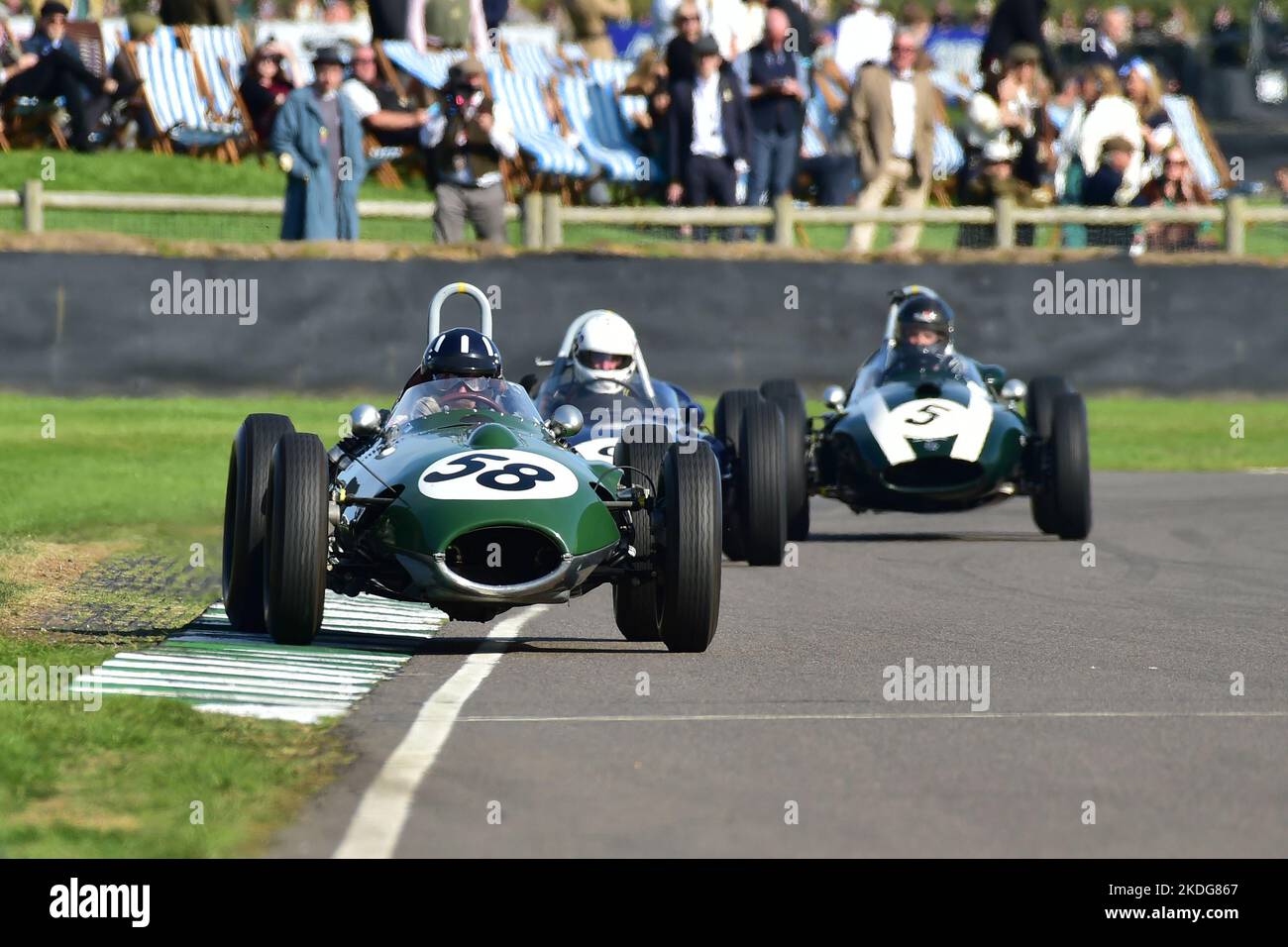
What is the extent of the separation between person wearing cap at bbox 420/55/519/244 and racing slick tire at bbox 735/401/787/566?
28.9ft

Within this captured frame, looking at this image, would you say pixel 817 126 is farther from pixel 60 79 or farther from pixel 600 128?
pixel 60 79

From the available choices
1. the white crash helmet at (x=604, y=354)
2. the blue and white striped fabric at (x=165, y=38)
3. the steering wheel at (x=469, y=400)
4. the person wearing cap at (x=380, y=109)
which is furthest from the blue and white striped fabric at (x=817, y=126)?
the steering wheel at (x=469, y=400)

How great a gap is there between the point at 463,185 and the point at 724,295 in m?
2.49

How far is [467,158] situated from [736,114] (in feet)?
8.87

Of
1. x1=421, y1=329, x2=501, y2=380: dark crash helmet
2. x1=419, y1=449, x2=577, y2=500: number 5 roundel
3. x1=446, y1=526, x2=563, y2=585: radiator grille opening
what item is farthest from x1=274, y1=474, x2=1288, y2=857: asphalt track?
x1=421, y1=329, x2=501, y2=380: dark crash helmet

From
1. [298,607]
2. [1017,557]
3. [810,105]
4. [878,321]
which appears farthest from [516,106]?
[298,607]

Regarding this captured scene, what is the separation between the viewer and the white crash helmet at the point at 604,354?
1466 cm

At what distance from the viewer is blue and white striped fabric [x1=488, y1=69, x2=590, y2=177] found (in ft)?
86.9

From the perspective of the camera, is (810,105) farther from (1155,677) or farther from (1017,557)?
(1155,677)

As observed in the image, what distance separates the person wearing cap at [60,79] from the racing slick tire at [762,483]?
43.5ft

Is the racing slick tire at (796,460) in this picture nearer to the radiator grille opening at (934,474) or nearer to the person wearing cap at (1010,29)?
the radiator grille opening at (934,474)
